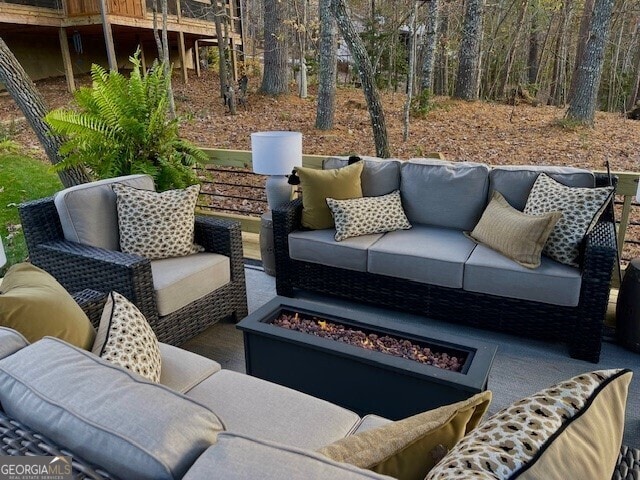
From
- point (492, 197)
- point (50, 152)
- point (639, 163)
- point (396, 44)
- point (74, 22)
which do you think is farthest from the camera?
point (396, 44)

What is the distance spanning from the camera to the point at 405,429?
949mm

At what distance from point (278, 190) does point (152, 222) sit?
102 cm

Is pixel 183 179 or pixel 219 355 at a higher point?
pixel 183 179

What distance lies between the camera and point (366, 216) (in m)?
3.09

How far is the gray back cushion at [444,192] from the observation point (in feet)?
10.1

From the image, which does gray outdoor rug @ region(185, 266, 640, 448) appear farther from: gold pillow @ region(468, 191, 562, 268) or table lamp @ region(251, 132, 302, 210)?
table lamp @ region(251, 132, 302, 210)

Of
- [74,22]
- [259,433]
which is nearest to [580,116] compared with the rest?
[259,433]

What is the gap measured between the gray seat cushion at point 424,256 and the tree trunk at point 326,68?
14.2 ft

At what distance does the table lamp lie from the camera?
325 cm

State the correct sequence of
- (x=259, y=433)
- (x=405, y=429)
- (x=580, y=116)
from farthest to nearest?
(x=580, y=116), (x=259, y=433), (x=405, y=429)

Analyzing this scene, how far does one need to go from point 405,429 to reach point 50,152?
418 cm

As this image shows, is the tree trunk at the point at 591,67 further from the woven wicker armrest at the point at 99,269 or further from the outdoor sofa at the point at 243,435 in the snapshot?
the outdoor sofa at the point at 243,435

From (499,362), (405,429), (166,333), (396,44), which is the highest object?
(396,44)

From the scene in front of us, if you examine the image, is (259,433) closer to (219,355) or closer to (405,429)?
(405,429)
